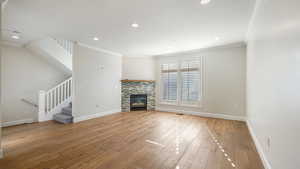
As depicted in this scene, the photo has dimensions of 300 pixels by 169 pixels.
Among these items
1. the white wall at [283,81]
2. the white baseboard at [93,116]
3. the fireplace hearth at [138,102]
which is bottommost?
the white baseboard at [93,116]

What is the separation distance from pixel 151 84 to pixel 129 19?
355 cm

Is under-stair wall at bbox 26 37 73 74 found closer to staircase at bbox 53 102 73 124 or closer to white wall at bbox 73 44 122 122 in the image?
white wall at bbox 73 44 122 122

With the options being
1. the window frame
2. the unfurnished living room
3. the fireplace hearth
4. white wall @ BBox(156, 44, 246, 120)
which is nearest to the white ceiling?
the unfurnished living room

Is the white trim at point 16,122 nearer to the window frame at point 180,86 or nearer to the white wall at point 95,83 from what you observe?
the white wall at point 95,83

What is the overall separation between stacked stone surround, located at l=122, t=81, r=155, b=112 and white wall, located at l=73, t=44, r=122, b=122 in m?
0.25

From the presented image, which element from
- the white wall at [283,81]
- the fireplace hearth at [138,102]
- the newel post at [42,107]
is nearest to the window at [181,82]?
the fireplace hearth at [138,102]

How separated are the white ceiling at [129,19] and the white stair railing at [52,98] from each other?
5.88ft

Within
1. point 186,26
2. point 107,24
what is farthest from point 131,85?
point 186,26

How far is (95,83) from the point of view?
14.2ft

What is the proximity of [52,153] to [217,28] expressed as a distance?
4301mm

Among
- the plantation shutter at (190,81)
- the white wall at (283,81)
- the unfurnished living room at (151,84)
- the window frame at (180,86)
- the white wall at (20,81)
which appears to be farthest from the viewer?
the plantation shutter at (190,81)

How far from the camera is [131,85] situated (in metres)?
5.54

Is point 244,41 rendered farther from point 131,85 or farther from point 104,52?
point 104,52

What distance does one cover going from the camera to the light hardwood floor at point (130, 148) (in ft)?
5.79
